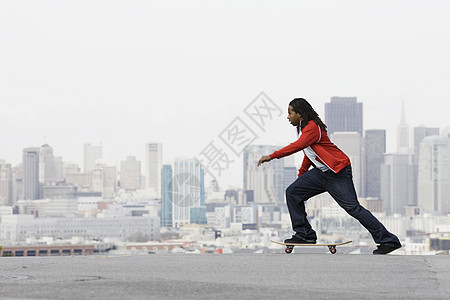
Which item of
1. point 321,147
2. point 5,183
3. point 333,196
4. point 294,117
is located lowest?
point 5,183

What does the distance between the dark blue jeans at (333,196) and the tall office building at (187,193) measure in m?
178

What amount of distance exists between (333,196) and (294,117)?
67 centimetres

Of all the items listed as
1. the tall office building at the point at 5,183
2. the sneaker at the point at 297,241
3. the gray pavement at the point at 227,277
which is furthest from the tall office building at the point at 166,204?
the gray pavement at the point at 227,277

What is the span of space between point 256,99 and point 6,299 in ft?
556

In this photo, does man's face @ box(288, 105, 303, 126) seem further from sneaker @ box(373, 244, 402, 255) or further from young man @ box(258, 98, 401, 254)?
sneaker @ box(373, 244, 402, 255)

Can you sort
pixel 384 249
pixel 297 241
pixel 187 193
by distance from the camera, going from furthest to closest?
pixel 187 193, pixel 297 241, pixel 384 249

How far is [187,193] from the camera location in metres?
197

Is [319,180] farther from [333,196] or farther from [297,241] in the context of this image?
[297,241]

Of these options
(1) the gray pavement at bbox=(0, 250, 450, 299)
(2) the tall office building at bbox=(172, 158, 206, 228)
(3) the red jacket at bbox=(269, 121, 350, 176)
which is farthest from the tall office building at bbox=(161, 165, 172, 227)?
(1) the gray pavement at bbox=(0, 250, 450, 299)

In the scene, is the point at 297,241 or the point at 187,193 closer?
the point at 297,241

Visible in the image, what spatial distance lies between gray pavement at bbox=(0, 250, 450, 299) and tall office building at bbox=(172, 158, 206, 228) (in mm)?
178427

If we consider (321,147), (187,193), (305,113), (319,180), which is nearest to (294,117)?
(305,113)

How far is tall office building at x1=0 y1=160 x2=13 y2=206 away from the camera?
643 feet

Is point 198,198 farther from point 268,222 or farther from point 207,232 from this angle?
point 207,232
